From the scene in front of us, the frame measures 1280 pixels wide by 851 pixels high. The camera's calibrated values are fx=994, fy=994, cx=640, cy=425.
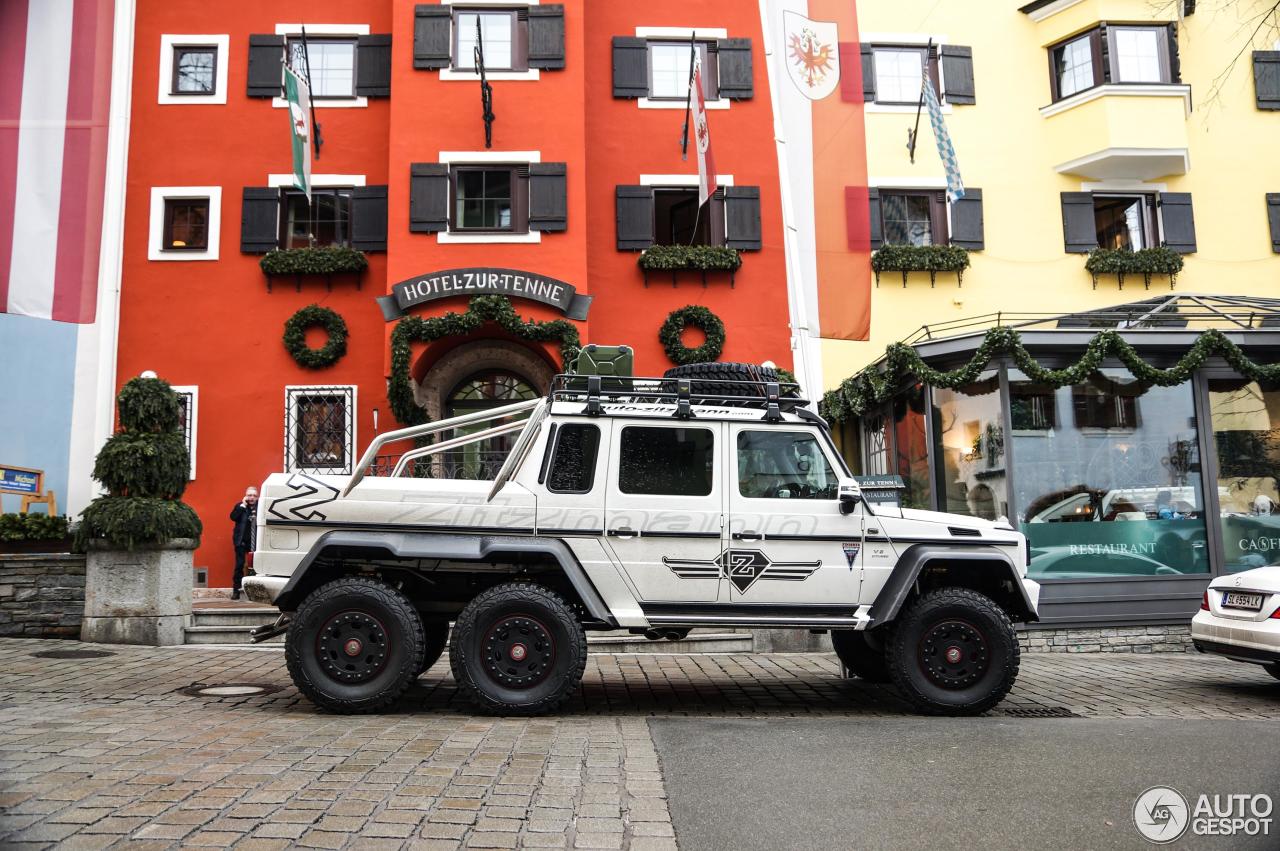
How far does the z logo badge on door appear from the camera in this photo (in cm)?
696

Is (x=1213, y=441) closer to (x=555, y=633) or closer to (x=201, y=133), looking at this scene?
(x=555, y=633)

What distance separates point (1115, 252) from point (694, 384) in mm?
12020

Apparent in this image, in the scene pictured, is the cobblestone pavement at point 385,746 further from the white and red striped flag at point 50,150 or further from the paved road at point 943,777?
the white and red striped flag at point 50,150

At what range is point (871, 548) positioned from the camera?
23.3ft

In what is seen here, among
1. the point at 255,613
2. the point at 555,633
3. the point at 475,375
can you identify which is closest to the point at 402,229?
the point at 475,375

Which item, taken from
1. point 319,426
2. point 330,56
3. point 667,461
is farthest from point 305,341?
point 667,461

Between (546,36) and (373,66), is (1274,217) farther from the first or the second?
(373,66)

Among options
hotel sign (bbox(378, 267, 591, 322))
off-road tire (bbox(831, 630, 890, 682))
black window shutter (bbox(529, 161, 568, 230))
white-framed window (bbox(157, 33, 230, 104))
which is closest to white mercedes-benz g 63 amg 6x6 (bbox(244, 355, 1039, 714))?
off-road tire (bbox(831, 630, 890, 682))

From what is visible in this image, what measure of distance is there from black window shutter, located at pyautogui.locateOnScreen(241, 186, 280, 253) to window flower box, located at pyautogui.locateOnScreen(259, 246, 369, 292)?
11.9 inches

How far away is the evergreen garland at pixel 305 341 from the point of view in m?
15.6

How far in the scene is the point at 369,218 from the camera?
1598 cm

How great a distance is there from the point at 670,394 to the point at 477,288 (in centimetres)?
793

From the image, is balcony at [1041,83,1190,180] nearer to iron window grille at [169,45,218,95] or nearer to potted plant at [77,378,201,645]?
iron window grille at [169,45,218,95]

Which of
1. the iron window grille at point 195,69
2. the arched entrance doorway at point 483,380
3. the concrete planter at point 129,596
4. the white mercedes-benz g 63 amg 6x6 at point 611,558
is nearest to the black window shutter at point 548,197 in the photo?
the arched entrance doorway at point 483,380
